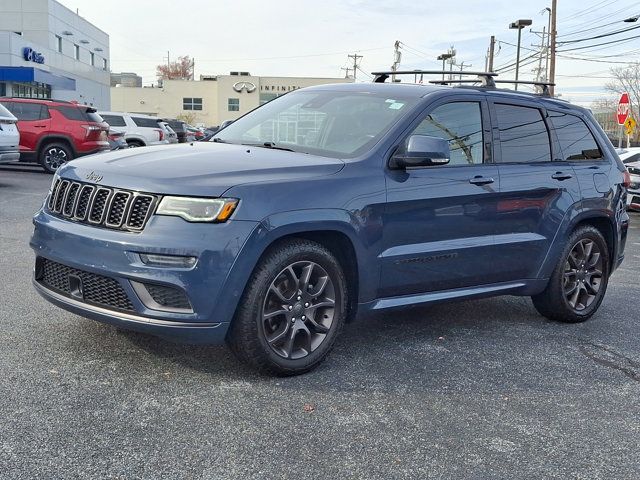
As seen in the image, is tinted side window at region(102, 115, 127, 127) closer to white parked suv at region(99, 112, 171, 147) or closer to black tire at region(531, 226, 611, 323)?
white parked suv at region(99, 112, 171, 147)

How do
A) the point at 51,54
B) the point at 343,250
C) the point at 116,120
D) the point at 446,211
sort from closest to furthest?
the point at 343,250 < the point at 446,211 < the point at 116,120 < the point at 51,54

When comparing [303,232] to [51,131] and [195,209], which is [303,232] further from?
[51,131]

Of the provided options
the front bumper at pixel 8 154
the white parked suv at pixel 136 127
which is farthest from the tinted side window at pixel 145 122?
the front bumper at pixel 8 154

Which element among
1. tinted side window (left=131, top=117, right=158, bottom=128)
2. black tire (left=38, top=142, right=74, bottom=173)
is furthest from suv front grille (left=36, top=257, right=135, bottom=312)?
tinted side window (left=131, top=117, right=158, bottom=128)

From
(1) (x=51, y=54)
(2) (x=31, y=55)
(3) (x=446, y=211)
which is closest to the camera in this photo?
Answer: (3) (x=446, y=211)

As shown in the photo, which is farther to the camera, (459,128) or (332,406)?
(459,128)

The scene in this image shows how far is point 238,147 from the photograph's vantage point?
4.74m

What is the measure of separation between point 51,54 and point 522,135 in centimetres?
4863

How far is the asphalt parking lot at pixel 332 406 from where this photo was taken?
124 inches

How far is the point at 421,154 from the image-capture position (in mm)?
4402

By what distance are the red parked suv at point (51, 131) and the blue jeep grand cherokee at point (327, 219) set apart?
1262 cm

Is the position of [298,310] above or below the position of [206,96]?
below

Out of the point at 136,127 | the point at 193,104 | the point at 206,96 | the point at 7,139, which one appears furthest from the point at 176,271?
the point at 193,104

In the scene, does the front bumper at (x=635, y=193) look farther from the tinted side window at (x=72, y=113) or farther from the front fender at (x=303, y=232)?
the tinted side window at (x=72, y=113)
